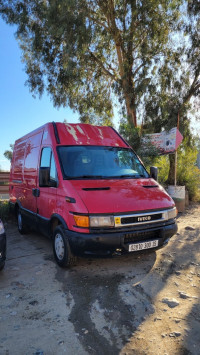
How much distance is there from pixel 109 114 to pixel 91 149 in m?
8.84

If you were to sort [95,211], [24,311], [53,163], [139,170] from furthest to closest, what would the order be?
[139,170]
[53,163]
[95,211]
[24,311]

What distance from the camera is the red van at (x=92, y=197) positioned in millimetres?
3697

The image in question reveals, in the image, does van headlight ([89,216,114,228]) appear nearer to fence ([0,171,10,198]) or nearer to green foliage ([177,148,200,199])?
green foliage ([177,148,200,199])

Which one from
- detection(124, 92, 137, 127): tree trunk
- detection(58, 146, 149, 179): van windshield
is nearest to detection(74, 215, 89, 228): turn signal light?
detection(58, 146, 149, 179): van windshield

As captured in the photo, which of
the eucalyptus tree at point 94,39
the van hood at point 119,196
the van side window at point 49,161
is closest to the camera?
the van hood at point 119,196

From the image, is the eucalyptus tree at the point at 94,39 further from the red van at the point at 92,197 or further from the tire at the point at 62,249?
the tire at the point at 62,249

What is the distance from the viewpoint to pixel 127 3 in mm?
9570

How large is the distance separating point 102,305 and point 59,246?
1.36m

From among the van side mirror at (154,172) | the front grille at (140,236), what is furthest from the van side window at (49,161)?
the van side mirror at (154,172)

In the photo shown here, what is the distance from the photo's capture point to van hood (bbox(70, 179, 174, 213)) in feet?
12.3

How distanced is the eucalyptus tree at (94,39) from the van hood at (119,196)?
Result: 20.3ft

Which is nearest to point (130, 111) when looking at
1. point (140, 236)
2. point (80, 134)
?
point (80, 134)

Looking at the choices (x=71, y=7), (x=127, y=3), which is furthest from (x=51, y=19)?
(x=127, y=3)

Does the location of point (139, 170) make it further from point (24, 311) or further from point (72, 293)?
point (24, 311)
